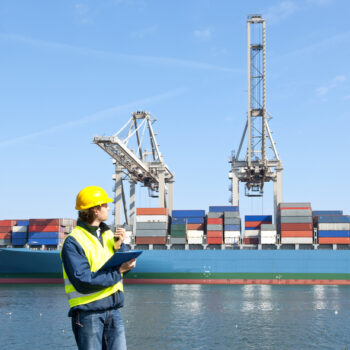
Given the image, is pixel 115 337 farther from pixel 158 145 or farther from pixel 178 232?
pixel 158 145

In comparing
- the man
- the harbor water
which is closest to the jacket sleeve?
the man

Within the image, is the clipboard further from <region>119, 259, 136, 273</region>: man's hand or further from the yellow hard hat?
the yellow hard hat

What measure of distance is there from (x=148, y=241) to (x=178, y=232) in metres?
3.35

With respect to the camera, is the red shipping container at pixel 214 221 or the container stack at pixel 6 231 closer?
the red shipping container at pixel 214 221

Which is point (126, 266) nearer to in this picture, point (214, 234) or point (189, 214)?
point (214, 234)

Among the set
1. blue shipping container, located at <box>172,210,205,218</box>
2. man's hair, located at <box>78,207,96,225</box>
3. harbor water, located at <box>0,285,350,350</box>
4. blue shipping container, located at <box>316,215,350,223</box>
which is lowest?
harbor water, located at <box>0,285,350,350</box>

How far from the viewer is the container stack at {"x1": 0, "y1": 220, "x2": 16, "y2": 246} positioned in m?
53.5

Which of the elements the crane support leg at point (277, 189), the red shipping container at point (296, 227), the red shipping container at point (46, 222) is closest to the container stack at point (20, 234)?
the red shipping container at point (46, 222)

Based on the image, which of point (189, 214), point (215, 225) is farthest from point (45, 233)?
point (215, 225)

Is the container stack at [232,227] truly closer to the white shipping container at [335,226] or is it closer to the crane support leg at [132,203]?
the white shipping container at [335,226]

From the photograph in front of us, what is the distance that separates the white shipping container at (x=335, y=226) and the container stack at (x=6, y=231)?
1340 inches

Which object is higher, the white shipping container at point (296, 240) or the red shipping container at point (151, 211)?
the red shipping container at point (151, 211)

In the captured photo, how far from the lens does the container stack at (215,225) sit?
164ft

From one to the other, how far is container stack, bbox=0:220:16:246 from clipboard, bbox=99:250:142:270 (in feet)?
175
